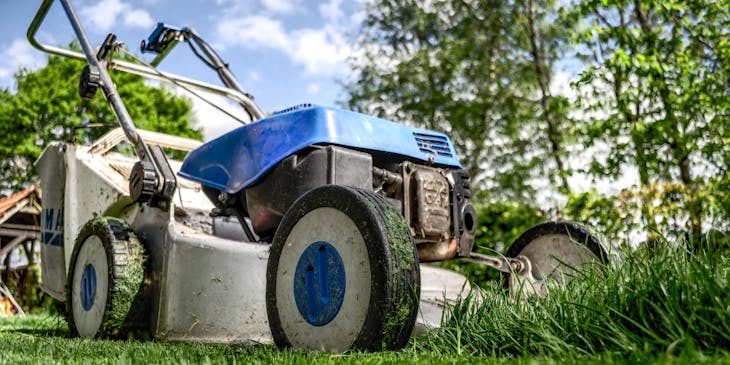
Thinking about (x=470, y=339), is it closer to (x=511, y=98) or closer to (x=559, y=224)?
(x=559, y=224)

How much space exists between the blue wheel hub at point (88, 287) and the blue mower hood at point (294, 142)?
0.70 metres

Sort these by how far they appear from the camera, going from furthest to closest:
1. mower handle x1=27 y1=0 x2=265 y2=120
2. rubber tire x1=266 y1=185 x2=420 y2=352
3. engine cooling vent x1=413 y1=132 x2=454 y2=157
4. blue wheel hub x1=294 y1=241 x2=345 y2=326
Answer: mower handle x1=27 y1=0 x2=265 y2=120
engine cooling vent x1=413 y1=132 x2=454 y2=157
blue wheel hub x1=294 y1=241 x2=345 y2=326
rubber tire x1=266 y1=185 x2=420 y2=352

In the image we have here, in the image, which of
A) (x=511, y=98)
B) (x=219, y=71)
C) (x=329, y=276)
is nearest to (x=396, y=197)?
(x=329, y=276)

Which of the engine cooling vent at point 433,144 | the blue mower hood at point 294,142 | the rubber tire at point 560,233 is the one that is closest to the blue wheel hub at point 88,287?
the blue mower hood at point 294,142

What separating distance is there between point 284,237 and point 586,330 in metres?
1.08

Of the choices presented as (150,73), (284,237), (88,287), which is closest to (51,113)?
(150,73)

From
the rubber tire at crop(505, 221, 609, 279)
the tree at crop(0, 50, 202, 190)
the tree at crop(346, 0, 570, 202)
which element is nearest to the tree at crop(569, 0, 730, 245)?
the rubber tire at crop(505, 221, 609, 279)

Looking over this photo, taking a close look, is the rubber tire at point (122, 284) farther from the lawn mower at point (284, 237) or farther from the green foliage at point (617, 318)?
the green foliage at point (617, 318)

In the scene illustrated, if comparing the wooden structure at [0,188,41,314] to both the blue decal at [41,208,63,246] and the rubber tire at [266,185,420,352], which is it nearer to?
the blue decal at [41,208,63,246]

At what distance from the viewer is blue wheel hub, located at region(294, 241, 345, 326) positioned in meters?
2.36

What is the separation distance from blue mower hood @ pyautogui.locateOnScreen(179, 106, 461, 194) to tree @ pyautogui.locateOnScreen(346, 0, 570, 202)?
489 inches

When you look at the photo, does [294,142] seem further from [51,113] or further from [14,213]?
[51,113]

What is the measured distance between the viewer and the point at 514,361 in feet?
5.98

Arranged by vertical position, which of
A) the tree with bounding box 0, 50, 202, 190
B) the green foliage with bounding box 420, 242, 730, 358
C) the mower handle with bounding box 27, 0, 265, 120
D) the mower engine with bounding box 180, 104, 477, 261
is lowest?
the green foliage with bounding box 420, 242, 730, 358
